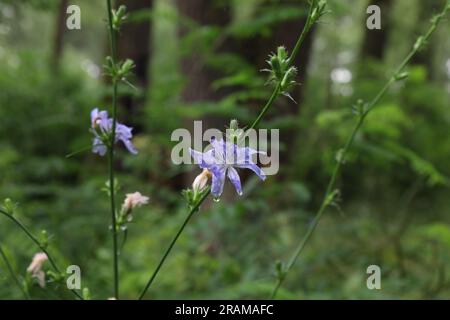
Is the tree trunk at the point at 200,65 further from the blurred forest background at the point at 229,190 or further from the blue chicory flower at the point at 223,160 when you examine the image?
the blue chicory flower at the point at 223,160

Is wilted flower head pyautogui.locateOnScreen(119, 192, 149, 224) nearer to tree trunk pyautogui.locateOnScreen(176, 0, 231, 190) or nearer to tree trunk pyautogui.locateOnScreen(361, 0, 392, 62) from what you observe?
tree trunk pyautogui.locateOnScreen(176, 0, 231, 190)

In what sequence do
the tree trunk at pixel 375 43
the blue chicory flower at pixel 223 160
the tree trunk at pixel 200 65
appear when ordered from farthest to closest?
the tree trunk at pixel 375 43 < the tree trunk at pixel 200 65 < the blue chicory flower at pixel 223 160

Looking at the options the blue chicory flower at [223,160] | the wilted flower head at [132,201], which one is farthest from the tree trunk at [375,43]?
the blue chicory flower at [223,160]

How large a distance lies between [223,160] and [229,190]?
9.21ft

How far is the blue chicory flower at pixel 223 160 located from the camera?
133 cm

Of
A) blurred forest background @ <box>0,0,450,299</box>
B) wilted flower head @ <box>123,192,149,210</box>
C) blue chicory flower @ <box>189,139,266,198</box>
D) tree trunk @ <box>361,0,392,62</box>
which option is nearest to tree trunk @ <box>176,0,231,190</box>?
blurred forest background @ <box>0,0,450,299</box>

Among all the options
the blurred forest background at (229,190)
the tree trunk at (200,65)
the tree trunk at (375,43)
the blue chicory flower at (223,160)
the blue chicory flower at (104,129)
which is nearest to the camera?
Result: the blue chicory flower at (223,160)

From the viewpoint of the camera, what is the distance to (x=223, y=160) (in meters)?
1.35

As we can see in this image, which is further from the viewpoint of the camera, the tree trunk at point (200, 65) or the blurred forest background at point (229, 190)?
the tree trunk at point (200, 65)

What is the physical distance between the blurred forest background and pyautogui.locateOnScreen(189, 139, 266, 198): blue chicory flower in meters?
0.41

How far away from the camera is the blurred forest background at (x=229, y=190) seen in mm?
3475

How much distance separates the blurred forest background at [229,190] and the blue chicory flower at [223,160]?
1.34ft

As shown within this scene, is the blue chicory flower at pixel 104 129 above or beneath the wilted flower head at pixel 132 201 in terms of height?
above
